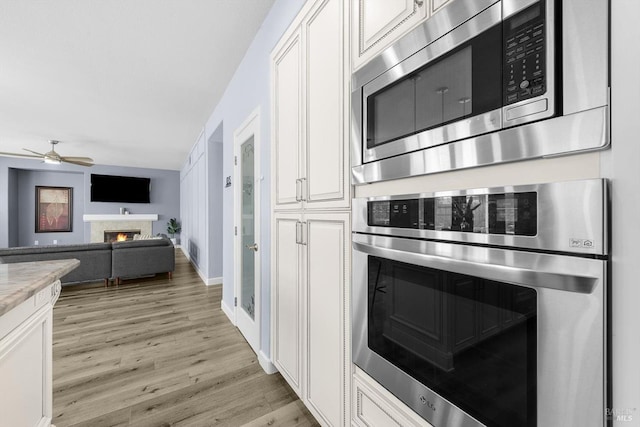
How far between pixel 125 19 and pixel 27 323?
2287 mm

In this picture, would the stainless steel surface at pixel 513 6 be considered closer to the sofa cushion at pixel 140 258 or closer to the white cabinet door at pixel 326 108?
the white cabinet door at pixel 326 108

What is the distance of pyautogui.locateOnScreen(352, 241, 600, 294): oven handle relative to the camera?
544mm

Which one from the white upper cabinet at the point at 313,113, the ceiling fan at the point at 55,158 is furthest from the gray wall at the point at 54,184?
the white upper cabinet at the point at 313,113

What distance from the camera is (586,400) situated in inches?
20.9

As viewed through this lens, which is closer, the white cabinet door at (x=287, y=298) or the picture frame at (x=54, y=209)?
the white cabinet door at (x=287, y=298)

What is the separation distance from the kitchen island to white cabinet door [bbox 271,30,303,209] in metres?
1.16

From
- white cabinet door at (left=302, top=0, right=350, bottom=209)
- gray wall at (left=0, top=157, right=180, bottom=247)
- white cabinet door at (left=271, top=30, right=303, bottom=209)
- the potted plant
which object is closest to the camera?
white cabinet door at (left=302, top=0, right=350, bottom=209)

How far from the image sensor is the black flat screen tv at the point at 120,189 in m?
8.12

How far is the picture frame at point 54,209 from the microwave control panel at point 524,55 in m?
11.0

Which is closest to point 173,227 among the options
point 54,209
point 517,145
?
point 54,209

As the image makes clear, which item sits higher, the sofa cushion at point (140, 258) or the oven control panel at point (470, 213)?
the oven control panel at point (470, 213)

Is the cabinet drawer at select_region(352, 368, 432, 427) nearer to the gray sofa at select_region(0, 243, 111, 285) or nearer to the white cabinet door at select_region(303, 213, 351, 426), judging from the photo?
the white cabinet door at select_region(303, 213, 351, 426)

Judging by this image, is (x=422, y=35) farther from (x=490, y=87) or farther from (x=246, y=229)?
(x=246, y=229)

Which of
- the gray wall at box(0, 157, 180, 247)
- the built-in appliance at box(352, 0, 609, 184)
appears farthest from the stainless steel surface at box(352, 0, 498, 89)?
the gray wall at box(0, 157, 180, 247)
